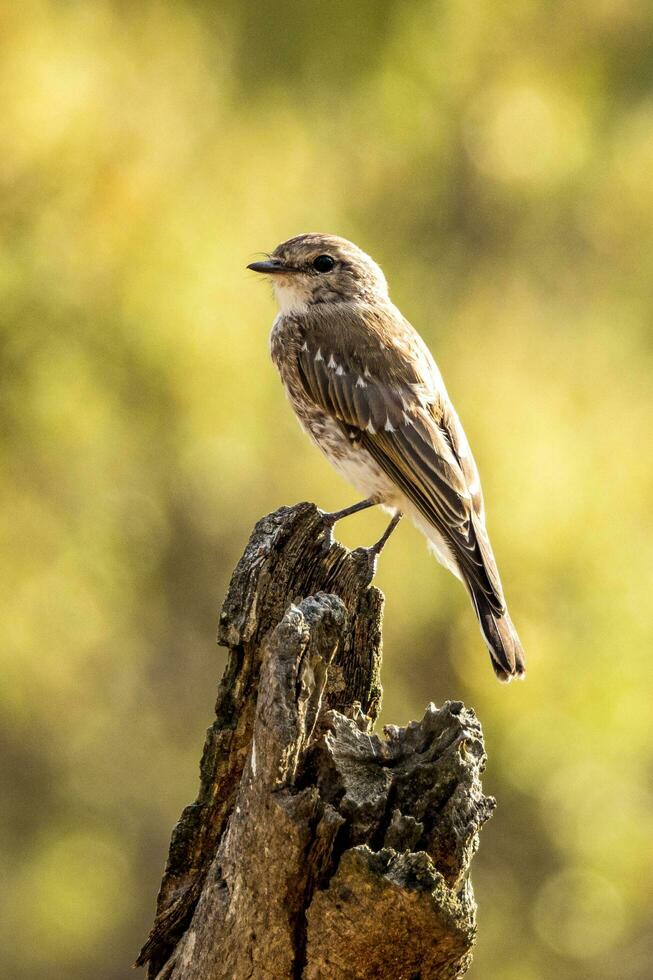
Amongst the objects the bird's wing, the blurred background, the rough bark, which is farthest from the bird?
the rough bark

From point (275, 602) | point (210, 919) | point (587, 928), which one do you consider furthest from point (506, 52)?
point (210, 919)

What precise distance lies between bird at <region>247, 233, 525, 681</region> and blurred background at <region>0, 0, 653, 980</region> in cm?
148

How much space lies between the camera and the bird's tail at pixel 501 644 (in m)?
4.45

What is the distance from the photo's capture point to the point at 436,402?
529cm

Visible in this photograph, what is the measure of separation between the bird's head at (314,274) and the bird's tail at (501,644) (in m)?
1.68

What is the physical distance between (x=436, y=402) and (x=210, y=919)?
8.77ft

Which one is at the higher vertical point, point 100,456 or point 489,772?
point 100,456

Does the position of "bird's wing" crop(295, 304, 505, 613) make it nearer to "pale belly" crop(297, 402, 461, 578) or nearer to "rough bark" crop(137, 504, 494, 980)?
"pale belly" crop(297, 402, 461, 578)

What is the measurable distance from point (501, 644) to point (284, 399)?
3398mm

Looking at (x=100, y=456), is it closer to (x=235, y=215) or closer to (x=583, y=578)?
(x=235, y=215)

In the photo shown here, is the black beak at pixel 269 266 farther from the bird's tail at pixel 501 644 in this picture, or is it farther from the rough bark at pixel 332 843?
the rough bark at pixel 332 843

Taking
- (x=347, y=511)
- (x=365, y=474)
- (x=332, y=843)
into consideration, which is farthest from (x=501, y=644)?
(x=332, y=843)

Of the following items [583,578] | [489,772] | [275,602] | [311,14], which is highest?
[311,14]

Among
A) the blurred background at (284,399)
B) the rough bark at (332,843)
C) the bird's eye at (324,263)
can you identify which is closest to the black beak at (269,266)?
the bird's eye at (324,263)
